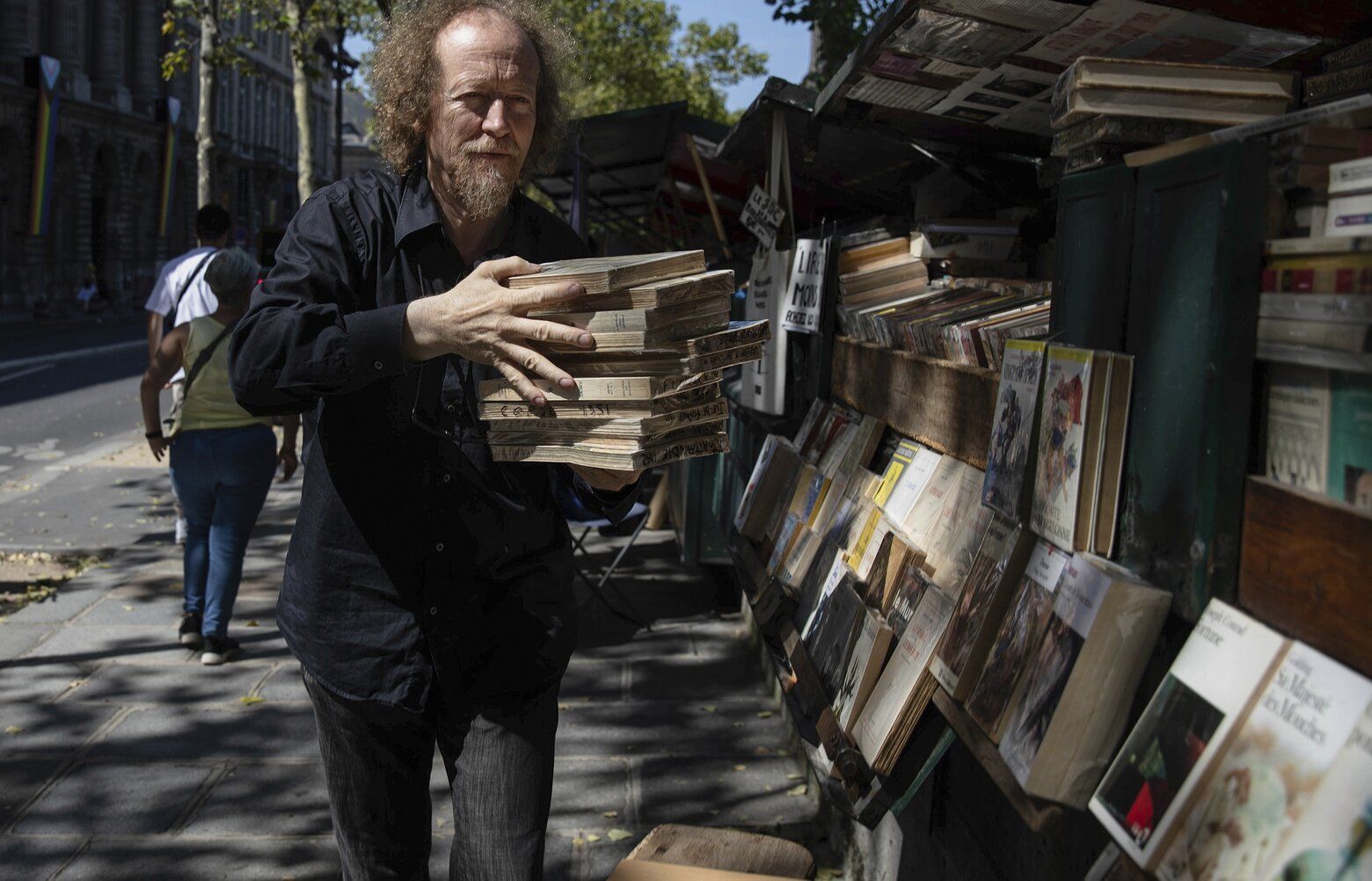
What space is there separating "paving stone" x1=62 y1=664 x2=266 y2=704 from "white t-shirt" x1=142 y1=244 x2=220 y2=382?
1337 millimetres

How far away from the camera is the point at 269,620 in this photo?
6656mm

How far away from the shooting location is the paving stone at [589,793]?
13.9 ft

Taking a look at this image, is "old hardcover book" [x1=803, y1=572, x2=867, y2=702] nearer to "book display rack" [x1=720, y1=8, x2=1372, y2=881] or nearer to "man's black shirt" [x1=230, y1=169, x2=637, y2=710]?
"book display rack" [x1=720, y1=8, x2=1372, y2=881]

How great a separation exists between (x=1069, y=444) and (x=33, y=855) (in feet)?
11.1

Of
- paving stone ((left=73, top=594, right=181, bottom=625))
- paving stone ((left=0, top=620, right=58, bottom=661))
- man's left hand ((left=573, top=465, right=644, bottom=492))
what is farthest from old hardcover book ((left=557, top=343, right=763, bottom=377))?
paving stone ((left=73, top=594, right=181, bottom=625))

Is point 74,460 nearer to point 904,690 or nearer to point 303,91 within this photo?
point 303,91

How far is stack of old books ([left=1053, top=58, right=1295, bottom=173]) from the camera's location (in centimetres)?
184

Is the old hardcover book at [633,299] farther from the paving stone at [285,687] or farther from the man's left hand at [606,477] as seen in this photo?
the paving stone at [285,687]

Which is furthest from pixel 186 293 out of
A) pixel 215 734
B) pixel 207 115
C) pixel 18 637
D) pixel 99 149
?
pixel 99 149

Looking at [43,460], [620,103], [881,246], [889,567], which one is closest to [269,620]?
[881,246]

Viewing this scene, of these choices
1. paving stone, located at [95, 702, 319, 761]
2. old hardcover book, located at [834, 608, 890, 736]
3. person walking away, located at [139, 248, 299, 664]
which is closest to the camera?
old hardcover book, located at [834, 608, 890, 736]

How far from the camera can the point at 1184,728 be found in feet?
4.78

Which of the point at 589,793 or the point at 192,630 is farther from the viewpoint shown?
the point at 192,630

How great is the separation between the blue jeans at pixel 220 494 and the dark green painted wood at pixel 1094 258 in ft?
14.3
